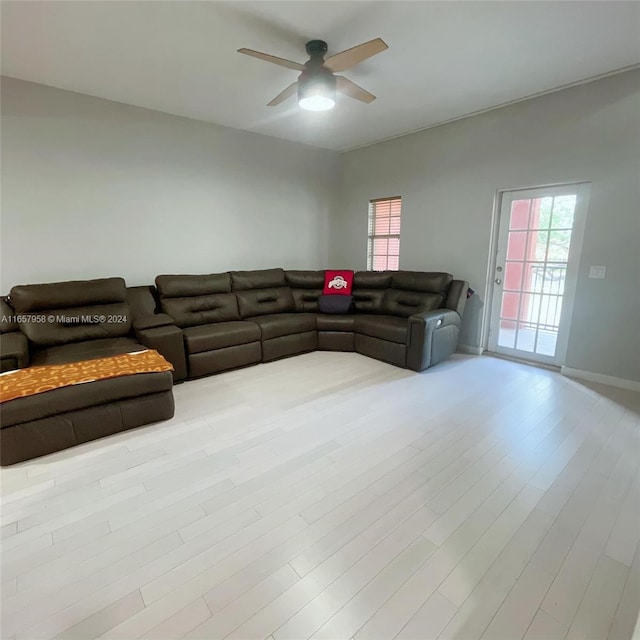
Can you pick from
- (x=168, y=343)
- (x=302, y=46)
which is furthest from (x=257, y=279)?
(x=302, y=46)

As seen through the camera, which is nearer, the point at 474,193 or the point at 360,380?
the point at 360,380

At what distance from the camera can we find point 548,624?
48.4 inches

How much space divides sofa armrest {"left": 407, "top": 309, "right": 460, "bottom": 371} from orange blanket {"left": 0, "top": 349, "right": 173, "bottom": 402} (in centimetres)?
233

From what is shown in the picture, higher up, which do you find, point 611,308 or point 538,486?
point 611,308

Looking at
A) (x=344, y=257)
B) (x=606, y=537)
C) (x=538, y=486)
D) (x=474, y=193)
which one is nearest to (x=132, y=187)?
(x=344, y=257)

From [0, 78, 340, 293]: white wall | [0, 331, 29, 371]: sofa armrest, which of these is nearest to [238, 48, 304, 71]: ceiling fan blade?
[0, 78, 340, 293]: white wall

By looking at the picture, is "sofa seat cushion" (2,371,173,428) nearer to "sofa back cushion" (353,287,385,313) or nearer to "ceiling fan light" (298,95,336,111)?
"ceiling fan light" (298,95,336,111)

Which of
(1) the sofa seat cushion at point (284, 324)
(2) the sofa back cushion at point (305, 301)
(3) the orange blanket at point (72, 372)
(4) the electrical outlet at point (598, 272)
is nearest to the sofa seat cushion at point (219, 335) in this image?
(1) the sofa seat cushion at point (284, 324)

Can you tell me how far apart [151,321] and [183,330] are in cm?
33

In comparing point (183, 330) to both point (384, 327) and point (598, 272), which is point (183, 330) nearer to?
point (384, 327)

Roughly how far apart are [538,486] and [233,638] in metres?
1.70

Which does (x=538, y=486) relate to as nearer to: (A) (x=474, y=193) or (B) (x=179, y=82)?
(A) (x=474, y=193)

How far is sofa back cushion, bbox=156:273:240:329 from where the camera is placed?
147 inches

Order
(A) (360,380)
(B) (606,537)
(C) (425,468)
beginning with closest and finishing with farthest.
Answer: (B) (606,537) < (C) (425,468) < (A) (360,380)
